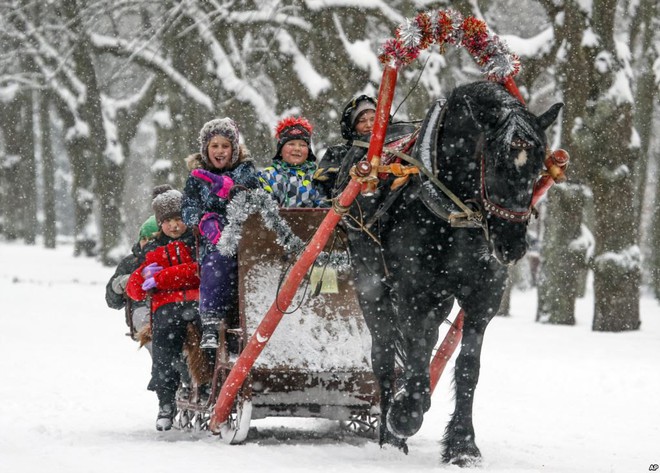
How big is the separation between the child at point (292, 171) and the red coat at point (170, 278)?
2.51 ft

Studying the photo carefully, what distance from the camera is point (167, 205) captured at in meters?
7.52

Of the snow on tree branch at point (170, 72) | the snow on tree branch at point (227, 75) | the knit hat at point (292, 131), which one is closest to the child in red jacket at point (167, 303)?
the knit hat at point (292, 131)

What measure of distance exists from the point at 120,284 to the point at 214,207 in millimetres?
1220

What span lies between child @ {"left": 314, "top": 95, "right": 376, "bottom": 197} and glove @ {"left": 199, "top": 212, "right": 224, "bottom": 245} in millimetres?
735

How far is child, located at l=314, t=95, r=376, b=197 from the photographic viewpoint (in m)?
7.17

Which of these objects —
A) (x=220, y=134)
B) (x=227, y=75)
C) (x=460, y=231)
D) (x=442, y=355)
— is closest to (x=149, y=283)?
(x=220, y=134)

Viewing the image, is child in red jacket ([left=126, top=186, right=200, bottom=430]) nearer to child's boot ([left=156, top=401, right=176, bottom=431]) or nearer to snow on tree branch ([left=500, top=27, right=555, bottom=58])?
child's boot ([left=156, top=401, right=176, bottom=431])

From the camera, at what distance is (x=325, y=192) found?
729 cm

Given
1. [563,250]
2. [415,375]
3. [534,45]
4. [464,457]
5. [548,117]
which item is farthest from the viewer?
[534,45]

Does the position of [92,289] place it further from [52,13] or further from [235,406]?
[235,406]

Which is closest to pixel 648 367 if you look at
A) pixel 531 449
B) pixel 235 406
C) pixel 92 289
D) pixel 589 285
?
pixel 531 449

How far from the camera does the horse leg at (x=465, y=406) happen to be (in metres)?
5.62

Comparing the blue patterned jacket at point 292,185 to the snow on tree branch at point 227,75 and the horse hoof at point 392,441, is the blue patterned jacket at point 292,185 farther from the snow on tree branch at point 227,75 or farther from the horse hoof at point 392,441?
the snow on tree branch at point 227,75

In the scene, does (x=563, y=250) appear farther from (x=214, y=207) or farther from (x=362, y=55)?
(x=214, y=207)
